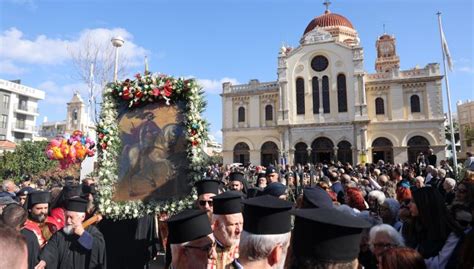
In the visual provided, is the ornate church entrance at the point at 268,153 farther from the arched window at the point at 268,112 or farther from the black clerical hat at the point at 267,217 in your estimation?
the black clerical hat at the point at 267,217

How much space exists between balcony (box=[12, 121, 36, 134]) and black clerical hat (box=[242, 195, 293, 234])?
55.2 m

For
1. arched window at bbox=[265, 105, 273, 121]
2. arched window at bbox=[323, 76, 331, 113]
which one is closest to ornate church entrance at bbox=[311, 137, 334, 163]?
arched window at bbox=[323, 76, 331, 113]

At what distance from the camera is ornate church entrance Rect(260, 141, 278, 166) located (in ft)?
109

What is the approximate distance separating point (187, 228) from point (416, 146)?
31.8 m

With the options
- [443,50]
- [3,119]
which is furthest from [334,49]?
[3,119]

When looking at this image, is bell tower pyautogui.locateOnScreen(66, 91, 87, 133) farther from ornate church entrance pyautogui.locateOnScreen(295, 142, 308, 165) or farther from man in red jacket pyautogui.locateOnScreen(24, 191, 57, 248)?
man in red jacket pyautogui.locateOnScreen(24, 191, 57, 248)

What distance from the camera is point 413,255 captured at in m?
2.61

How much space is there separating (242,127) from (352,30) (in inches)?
718

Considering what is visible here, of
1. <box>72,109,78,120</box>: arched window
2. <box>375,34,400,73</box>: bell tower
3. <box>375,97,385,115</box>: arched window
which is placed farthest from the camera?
<box>72,109,78,120</box>: arched window

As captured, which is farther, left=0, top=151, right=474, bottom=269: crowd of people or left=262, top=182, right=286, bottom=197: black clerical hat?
left=262, top=182, right=286, bottom=197: black clerical hat

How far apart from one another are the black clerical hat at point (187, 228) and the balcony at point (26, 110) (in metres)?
55.1

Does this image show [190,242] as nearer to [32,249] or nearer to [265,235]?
[265,235]

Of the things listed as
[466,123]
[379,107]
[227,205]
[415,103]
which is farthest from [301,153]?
[466,123]

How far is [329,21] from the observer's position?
37.8 meters
